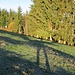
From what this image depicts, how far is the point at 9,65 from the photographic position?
1289 cm

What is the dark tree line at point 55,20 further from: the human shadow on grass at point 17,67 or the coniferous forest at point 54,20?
the human shadow on grass at point 17,67

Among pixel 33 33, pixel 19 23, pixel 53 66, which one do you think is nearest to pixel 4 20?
pixel 19 23

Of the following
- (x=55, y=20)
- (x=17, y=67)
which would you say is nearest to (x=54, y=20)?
(x=55, y=20)

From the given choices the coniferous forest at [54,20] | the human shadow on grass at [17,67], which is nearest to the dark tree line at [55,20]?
the coniferous forest at [54,20]

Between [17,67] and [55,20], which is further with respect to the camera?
[55,20]

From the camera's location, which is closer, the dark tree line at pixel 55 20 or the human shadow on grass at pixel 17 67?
the human shadow on grass at pixel 17 67

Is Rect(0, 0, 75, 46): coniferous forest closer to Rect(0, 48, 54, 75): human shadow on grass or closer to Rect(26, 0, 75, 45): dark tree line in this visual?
Rect(26, 0, 75, 45): dark tree line

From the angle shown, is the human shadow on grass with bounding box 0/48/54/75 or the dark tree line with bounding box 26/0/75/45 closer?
the human shadow on grass with bounding box 0/48/54/75

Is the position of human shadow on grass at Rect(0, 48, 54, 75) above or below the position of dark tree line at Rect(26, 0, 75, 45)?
below

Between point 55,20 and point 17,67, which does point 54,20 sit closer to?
Answer: point 55,20

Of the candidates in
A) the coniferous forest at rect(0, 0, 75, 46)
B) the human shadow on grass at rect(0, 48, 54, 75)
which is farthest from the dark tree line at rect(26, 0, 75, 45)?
the human shadow on grass at rect(0, 48, 54, 75)

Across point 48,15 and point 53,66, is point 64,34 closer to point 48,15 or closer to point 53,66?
point 48,15

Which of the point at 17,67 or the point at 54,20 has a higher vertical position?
the point at 54,20

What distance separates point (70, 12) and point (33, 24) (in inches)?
496
